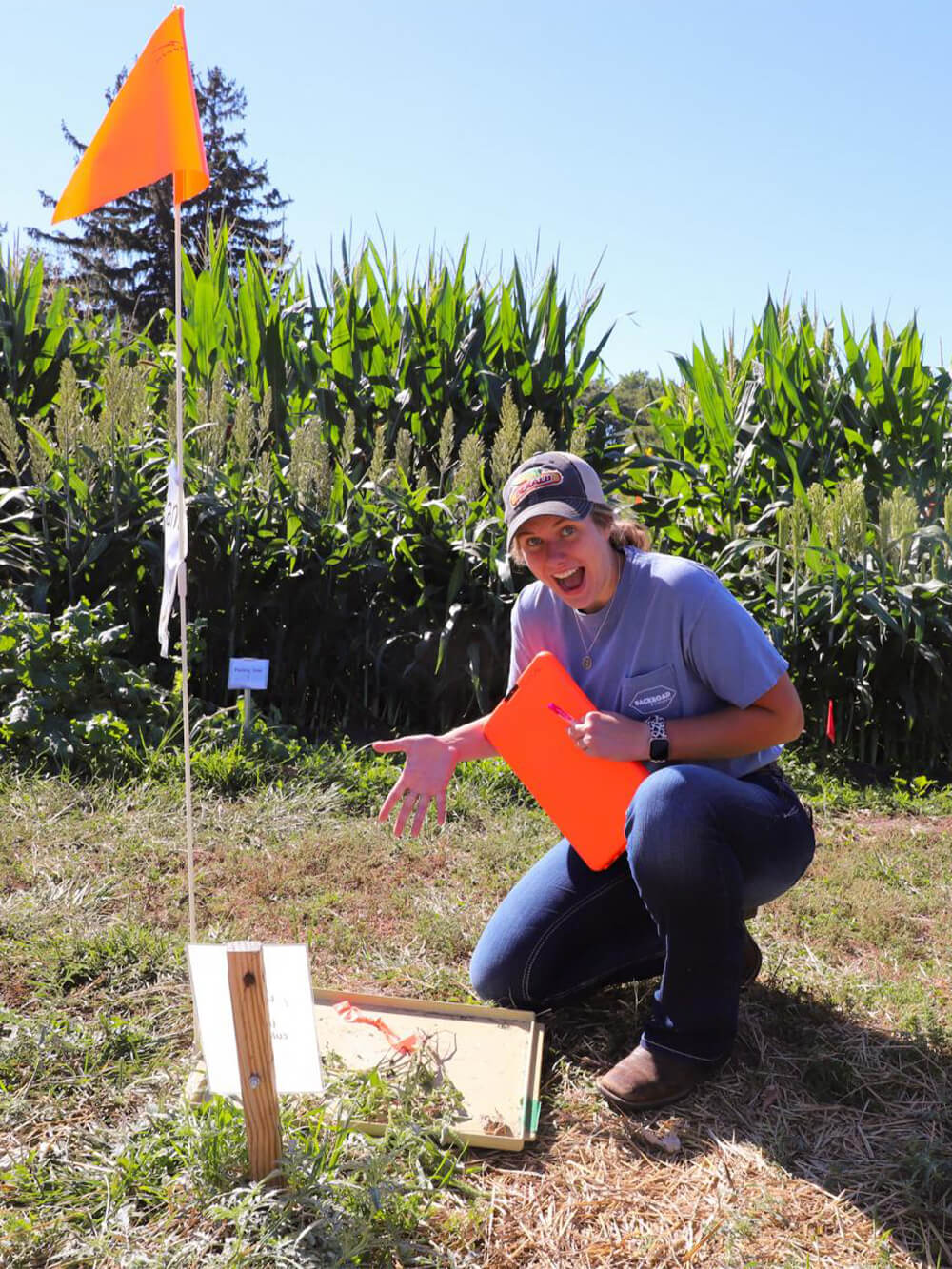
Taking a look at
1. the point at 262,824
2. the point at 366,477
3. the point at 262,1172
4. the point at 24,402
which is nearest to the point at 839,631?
the point at 366,477

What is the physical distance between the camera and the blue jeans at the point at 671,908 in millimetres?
2158

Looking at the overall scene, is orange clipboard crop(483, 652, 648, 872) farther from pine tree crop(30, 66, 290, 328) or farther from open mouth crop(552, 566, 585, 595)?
pine tree crop(30, 66, 290, 328)

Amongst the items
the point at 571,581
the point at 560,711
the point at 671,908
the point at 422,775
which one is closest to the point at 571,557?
the point at 571,581

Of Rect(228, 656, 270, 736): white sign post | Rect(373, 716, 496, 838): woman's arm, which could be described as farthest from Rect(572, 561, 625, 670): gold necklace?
Rect(228, 656, 270, 736): white sign post

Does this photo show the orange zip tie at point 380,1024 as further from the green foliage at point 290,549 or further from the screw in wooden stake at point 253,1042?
the green foliage at point 290,549


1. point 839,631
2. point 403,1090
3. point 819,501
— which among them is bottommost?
point 403,1090

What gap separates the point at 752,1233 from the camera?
1.84 meters

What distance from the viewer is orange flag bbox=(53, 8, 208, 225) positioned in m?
1.97

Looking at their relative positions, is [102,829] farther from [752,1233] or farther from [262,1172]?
[752,1233]

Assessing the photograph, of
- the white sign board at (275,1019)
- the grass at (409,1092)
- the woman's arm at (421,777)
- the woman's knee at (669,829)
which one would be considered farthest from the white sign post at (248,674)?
the white sign board at (275,1019)

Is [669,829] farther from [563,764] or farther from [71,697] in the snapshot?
[71,697]

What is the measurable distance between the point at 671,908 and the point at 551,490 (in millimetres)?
882

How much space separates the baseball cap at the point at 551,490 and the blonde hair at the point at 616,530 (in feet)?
0.16

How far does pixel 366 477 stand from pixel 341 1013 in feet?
10.8
